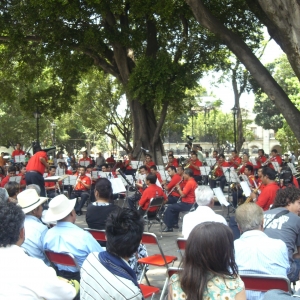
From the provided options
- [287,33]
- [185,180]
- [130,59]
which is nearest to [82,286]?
[185,180]

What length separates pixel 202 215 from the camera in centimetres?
608

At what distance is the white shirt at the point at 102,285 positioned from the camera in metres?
3.13

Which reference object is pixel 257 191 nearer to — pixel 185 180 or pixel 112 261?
pixel 185 180

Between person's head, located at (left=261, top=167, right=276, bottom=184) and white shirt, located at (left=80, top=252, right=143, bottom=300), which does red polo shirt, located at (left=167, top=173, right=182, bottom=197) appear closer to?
person's head, located at (left=261, top=167, right=276, bottom=184)

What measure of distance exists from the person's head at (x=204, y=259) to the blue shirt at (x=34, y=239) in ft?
9.16

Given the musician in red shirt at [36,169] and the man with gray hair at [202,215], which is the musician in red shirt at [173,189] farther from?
the man with gray hair at [202,215]

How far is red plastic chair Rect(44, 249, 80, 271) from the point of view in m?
4.59

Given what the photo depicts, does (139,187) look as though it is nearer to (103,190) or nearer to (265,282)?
(103,190)

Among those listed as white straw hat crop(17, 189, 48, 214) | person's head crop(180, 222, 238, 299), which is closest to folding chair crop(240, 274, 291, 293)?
person's head crop(180, 222, 238, 299)

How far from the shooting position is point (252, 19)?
19.0 meters

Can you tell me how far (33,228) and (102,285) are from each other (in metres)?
2.26

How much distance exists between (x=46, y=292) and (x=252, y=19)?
18.0 meters

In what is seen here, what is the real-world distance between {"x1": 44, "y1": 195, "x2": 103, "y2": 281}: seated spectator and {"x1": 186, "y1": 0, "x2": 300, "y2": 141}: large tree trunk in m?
9.11

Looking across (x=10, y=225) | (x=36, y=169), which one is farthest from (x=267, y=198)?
(x=36, y=169)
